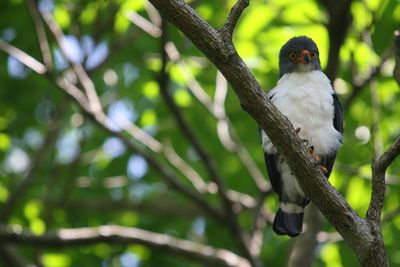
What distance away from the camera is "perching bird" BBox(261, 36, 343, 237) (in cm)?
580

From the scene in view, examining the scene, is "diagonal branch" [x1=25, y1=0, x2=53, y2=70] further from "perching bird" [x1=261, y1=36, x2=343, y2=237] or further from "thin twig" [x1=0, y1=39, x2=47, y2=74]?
"perching bird" [x1=261, y1=36, x2=343, y2=237]

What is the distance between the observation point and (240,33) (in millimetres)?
7441

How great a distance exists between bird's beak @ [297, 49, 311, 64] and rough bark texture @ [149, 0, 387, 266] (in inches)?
82.2

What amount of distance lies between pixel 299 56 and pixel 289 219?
4.61 feet

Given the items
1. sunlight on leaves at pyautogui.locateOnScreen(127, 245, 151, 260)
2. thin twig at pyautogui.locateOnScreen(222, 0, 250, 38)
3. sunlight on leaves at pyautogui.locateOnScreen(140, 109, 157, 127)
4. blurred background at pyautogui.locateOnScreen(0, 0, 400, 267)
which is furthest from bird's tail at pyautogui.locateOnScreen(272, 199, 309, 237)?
sunlight on leaves at pyautogui.locateOnScreen(127, 245, 151, 260)

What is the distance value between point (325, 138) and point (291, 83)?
21.9 inches

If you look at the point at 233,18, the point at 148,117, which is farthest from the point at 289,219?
the point at 148,117

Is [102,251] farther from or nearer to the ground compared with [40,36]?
nearer to the ground

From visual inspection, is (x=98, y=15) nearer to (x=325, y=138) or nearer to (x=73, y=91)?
(x=73, y=91)

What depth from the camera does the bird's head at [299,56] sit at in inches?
247

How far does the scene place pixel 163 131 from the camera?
27.2ft

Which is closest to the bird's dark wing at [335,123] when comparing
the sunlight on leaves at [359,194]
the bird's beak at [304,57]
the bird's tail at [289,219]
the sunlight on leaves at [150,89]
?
the bird's tail at [289,219]

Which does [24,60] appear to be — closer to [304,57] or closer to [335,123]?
[304,57]

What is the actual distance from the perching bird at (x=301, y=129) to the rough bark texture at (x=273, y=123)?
1.25 m
